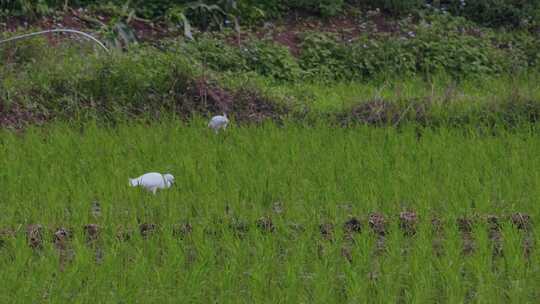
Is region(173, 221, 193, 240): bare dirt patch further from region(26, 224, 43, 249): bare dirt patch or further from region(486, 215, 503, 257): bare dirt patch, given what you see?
region(486, 215, 503, 257): bare dirt patch

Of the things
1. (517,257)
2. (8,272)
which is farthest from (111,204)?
(517,257)

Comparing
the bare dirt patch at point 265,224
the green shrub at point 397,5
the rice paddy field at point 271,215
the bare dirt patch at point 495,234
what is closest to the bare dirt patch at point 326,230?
the rice paddy field at point 271,215

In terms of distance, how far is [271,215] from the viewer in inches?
208

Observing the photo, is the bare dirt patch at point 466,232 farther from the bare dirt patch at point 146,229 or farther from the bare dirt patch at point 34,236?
the bare dirt patch at point 34,236

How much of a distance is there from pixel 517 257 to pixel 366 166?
6.07 ft

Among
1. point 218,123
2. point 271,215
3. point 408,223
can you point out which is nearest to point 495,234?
point 408,223

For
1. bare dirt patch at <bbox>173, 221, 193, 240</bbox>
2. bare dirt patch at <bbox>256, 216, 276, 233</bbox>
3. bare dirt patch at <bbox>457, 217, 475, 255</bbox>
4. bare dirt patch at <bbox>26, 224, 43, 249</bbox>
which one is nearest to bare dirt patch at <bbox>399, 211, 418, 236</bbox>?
bare dirt patch at <bbox>457, 217, 475, 255</bbox>

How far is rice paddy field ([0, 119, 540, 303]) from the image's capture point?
432cm

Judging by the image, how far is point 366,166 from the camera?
630 centimetres

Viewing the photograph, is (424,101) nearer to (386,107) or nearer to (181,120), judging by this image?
(386,107)

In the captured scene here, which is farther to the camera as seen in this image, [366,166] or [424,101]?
[424,101]

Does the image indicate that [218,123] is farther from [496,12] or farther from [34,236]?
[496,12]

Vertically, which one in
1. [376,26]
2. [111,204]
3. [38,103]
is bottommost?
[376,26]

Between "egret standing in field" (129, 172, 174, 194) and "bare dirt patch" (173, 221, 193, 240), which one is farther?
"egret standing in field" (129, 172, 174, 194)
